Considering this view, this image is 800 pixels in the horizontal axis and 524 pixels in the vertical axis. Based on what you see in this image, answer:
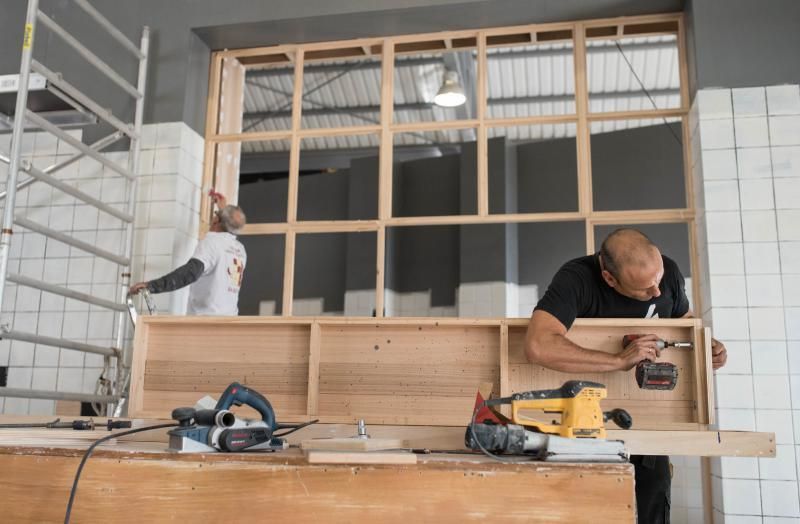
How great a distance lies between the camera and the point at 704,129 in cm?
414

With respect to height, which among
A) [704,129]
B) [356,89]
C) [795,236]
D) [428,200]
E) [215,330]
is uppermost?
[356,89]

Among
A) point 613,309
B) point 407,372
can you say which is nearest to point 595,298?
point 613,309

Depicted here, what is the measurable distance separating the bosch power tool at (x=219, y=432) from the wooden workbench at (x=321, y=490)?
0.25 ft

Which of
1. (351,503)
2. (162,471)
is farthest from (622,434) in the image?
(162,471)

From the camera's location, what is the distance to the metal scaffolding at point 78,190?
3.40 meters

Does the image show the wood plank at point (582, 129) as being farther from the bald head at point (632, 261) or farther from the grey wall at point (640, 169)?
the grey wall at point (640, 169)

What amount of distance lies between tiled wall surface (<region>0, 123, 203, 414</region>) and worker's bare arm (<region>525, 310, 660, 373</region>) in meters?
2.72

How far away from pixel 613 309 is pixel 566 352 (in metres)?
0.36

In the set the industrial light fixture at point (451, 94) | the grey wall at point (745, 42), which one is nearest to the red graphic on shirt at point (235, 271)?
the grey wall at point (745, 42)

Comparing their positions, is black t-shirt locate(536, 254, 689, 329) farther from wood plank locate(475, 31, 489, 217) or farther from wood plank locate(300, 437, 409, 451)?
wood plank locate(475, 31, 489, 217)

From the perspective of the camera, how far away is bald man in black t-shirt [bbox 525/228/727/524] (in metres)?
2.41

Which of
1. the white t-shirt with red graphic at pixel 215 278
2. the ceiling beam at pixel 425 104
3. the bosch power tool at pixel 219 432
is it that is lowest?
the bosch power tool at pixel 219 432

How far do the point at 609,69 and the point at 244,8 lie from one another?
480cm

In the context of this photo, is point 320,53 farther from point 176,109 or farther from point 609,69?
point 609,69
